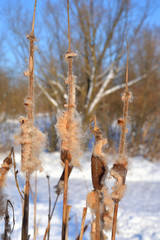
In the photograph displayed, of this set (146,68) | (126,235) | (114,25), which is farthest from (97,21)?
(126,235)

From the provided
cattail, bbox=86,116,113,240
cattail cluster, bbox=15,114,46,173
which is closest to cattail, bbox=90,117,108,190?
cattail, bbox=86,116,113,240

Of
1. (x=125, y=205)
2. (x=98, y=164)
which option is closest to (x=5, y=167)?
(x=98, y=164)

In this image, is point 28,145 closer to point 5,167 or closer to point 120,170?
point 5,167

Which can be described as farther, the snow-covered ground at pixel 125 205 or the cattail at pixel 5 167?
the snow-covered ground at pixel 125 205

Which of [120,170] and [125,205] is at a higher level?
[120,170]

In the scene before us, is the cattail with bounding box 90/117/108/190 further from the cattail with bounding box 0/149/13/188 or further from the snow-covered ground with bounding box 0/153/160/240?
the snow-covered ground with bounding box 0/153/160/240

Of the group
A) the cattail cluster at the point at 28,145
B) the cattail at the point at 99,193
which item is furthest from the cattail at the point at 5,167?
the cattail at the point at 99,193

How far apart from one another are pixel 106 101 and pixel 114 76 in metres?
0.63

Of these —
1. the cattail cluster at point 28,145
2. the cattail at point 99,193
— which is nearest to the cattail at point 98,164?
the cattail at point 99,193

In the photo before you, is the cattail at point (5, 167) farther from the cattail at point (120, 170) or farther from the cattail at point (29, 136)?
the cattail at point (120, 170)

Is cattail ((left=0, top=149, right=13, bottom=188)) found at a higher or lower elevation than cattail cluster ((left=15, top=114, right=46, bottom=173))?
lower

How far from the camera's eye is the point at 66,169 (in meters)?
0.37

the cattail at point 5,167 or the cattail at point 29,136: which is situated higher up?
the cattail at point 29,136

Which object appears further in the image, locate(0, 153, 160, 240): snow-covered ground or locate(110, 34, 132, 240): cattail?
locate(0, 153, 160, 240): snow-covered ground
